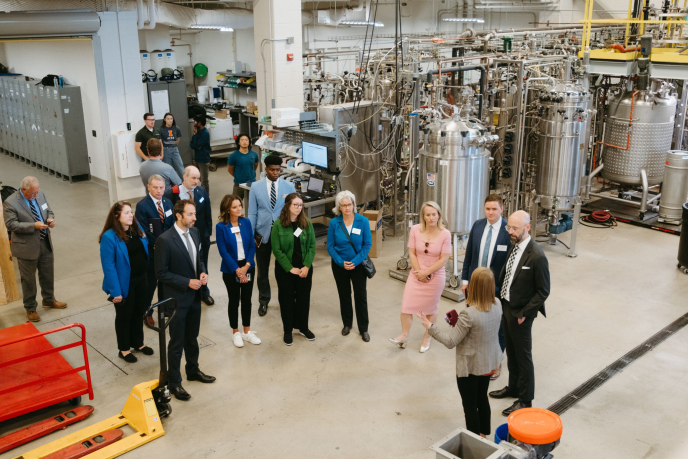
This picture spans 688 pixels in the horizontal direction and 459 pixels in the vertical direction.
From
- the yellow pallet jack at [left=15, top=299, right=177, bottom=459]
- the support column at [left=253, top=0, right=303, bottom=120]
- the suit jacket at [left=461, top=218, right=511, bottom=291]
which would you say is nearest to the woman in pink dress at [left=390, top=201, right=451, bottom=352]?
the suit jacket at [left=461, top=218, right=511, bottom=291]

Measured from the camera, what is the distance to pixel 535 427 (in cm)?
307

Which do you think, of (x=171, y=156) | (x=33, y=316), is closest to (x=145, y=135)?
(x=171, y=156)

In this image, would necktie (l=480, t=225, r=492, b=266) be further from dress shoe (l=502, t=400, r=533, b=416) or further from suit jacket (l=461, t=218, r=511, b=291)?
dress shoe (l=502, t=400, r=533, b=416)

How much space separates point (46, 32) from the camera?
7.96 meters

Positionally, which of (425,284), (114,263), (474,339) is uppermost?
(114,263)

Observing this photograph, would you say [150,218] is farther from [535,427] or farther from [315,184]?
[535,427]

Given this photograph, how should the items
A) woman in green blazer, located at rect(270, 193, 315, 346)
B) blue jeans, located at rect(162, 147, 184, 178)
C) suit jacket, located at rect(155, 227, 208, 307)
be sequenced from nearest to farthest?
suit jacket, located at rect(155, 227, 208, 307) < woman in green blazer, located at rect(270, 193, 315, 346) < blue jeans, located at rect(162, 147, 184, 178)

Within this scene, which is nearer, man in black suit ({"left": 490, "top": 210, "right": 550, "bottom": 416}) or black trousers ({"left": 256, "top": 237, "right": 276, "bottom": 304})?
man in black suit ({"left": 490, "top": 210, "right": 550, "bottom": 416})

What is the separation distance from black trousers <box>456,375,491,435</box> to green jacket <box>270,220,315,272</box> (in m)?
1.88

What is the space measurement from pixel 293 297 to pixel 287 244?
0.51 meters

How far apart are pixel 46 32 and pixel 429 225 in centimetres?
580

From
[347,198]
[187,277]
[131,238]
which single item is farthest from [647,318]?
[131,238]

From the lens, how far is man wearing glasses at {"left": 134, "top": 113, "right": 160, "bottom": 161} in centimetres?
913

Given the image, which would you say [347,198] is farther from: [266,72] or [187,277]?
[266,72]
